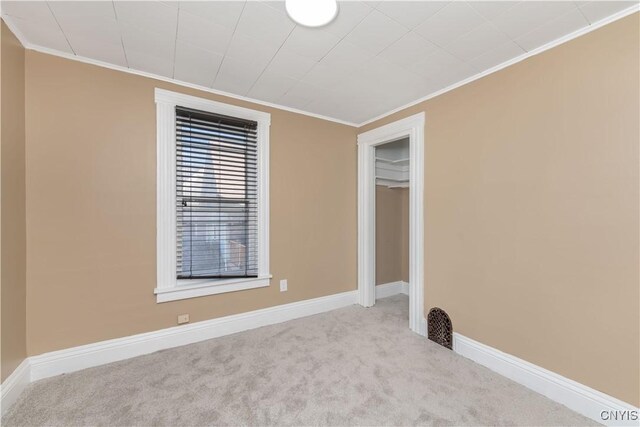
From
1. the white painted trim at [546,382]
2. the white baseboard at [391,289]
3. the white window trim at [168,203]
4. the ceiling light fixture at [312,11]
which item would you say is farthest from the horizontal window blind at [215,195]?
the white painted trim at [546,382]

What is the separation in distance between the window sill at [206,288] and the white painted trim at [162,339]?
10.5 inches

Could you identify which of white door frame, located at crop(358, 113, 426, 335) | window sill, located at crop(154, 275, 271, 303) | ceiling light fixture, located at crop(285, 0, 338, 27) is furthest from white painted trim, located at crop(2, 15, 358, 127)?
window sill, located at crop(154, 275, 271, 303)

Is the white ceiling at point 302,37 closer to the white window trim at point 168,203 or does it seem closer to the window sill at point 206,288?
the white window trim at point 168,203

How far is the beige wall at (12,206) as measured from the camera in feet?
5.35

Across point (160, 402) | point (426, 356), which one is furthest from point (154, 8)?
point (426, 356)

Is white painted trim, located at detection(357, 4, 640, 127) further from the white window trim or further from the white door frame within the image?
the white window trim

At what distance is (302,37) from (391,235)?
2.92 metres

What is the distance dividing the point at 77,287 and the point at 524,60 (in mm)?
3729

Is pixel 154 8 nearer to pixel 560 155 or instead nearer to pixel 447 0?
pixel 447 0

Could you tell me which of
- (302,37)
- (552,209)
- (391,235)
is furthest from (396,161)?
(302,37)

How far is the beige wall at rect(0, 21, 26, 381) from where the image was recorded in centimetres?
163

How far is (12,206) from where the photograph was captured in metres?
1.72

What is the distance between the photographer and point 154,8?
1.54 metres

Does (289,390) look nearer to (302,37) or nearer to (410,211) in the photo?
(410,211)
